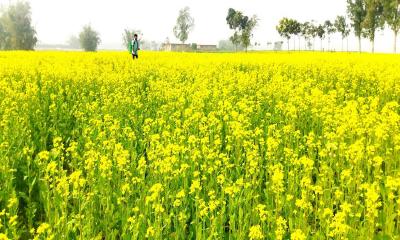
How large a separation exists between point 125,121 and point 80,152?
4.70 feet

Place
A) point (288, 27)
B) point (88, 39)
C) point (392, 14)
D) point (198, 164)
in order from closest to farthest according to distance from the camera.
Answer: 1. point (198, 164)
2. point (392, 14)
3. point (288, 27)
4. point (88, 39)

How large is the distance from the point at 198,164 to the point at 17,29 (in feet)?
331

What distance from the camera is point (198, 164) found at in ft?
20.2

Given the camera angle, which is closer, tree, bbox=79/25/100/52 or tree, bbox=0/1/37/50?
tree, bbox=0/1/37/50

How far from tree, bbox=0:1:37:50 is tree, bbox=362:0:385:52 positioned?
233 feet

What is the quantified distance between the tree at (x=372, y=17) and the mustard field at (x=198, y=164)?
5686 cm

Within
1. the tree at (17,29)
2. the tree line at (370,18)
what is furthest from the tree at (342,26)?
the tree at (17,29)

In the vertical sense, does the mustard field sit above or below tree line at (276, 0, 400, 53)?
below

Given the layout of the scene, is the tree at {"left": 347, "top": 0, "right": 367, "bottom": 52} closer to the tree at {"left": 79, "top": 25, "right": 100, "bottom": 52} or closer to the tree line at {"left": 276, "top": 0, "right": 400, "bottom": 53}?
the tree line at {"left": 276, "top": 0, "right": 400, "bottom": 53}

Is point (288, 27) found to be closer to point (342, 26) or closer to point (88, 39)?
point (342, 26)

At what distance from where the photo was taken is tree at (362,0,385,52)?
67.8 meters

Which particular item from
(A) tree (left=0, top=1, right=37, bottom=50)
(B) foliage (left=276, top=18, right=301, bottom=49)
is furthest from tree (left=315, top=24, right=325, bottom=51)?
(A) tree (left=0, top=1, right=37, bottom=50)

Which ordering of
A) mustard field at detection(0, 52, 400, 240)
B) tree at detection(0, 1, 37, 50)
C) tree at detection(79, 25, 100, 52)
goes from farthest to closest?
tree at detection(79, 25, 100, 52) → tree at detection(0, 1, 37, 50) → mustard field at detection(0, 52, 400, 240)

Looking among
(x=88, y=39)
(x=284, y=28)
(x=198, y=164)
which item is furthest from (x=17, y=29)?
(x=198, y=164)
